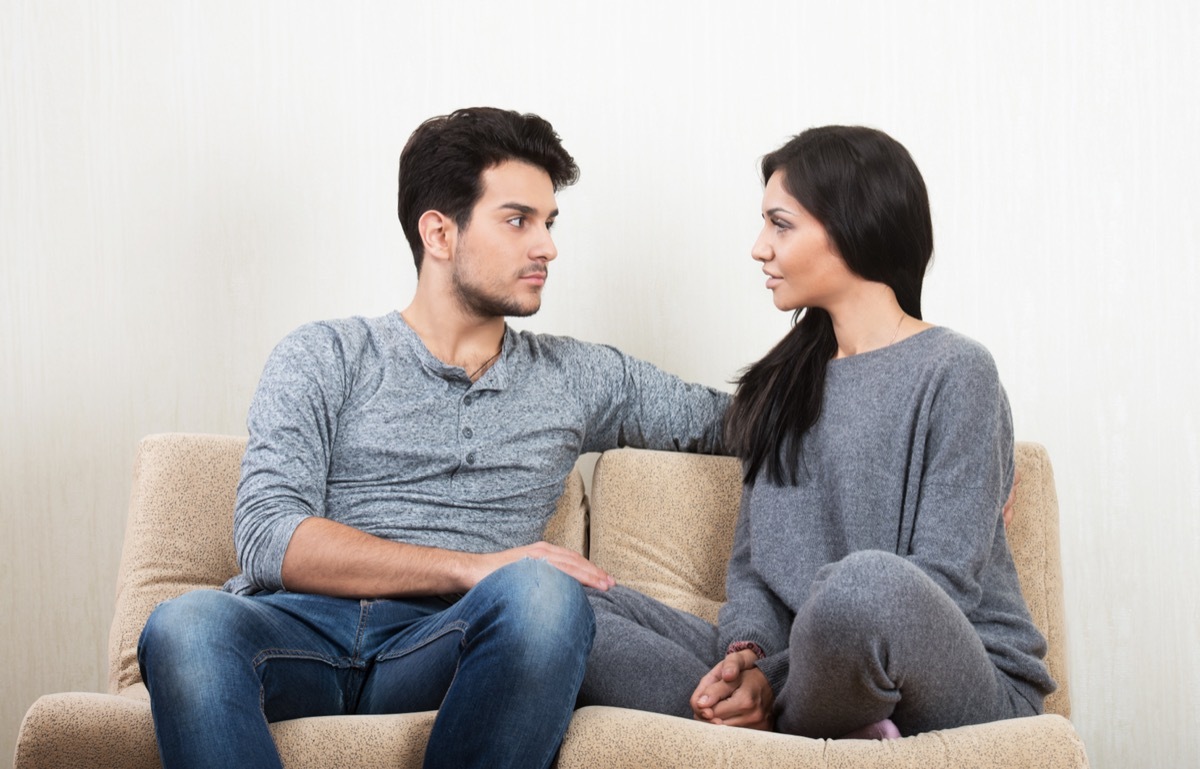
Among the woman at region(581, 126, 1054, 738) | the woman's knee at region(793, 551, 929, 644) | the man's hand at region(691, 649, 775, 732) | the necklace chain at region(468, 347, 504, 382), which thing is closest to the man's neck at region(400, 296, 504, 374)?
the necklace chain at region(468, 347, 504, 382)

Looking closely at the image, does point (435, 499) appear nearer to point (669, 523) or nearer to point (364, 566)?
point (364, 566)

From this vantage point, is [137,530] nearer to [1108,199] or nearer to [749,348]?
[749,348]

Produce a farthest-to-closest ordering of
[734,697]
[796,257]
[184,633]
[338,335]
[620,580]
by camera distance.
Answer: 1. [620,580]
2. [338,335]
3. [796,257]
4. [734,697]
5. [184,633]

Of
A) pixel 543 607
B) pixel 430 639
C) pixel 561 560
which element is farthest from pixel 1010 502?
pixel 430 639

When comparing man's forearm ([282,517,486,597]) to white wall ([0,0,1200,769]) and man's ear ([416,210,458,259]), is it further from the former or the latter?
white wall ([0,0,1200,769])

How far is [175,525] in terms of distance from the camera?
6.63 feet

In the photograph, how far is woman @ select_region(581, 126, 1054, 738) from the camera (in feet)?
4.69

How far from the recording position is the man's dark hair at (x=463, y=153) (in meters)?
2.07

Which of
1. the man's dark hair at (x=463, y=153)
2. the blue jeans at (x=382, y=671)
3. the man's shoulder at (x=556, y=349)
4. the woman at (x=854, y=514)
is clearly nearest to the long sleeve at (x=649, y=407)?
the man's shoulder at (x=556, y=349)

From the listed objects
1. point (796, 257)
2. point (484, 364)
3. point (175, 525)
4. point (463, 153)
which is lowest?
point (175, 525)

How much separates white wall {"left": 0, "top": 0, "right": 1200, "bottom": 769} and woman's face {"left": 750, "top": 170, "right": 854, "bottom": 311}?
1.96ft

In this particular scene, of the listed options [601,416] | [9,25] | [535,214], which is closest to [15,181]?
[9,25]

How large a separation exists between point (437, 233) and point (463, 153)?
0.15m

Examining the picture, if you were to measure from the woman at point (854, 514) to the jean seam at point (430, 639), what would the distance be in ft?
0.77
